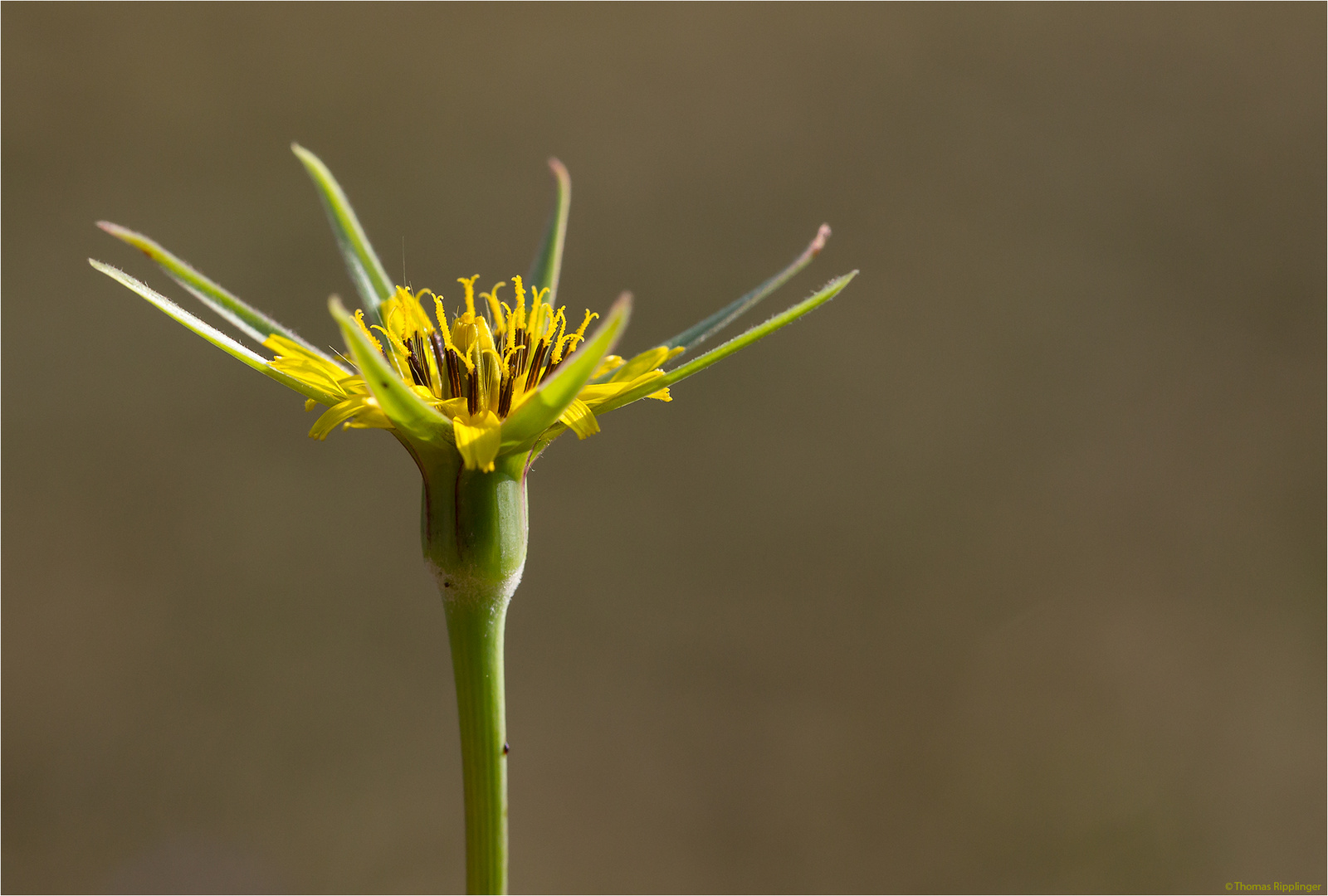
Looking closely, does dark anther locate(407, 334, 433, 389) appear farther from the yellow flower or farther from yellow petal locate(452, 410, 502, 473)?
yellow petal locate(452, 410, 502, 473)

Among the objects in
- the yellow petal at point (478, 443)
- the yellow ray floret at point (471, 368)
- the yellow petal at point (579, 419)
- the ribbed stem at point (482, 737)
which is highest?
the yellow ray floret at point (471, 368)

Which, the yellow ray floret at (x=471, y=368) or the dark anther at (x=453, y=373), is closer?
the yellow ray floret at (x=471, y=368)

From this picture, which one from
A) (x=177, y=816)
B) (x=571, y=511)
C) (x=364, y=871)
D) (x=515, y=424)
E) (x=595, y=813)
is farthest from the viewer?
(x=571, y=511)

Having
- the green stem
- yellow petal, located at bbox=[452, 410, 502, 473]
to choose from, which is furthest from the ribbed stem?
yellow petal, located at bbox=[452, 410, 502, 473]

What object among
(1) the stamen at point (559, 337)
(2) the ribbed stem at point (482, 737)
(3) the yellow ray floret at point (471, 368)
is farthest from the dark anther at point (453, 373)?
(2) the ribbed stem at point (482, 737)

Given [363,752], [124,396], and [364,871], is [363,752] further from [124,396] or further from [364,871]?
[124,396]

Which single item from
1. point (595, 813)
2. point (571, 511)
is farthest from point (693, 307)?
point (595, 813)

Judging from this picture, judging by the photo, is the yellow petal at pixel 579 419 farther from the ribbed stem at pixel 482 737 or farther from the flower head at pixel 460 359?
the ribbed stem at pixel 482 737

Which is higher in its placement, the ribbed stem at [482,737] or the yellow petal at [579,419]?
the yellow petal at [579,419]
